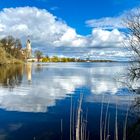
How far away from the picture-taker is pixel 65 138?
15.1 meters

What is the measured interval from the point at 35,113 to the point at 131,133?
862cm

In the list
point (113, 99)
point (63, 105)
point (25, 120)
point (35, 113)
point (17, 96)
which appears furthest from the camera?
point (17, 96)

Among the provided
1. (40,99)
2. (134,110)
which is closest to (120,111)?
(134,110)

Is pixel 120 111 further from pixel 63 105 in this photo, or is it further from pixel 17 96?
pixel 17 96

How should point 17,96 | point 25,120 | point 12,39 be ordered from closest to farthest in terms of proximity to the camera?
1. point 25,120
2. point 17,96
3. point 12,39

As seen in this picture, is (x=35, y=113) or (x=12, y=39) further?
(x=12, y=39)

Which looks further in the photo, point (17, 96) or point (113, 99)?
point (17, 96)

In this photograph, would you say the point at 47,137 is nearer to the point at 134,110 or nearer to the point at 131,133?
the point at 131,133

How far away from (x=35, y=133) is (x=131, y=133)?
5006 mm

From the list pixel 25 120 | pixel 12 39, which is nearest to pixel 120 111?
pixel 25 120

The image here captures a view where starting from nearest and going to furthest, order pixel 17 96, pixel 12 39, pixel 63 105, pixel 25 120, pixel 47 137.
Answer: pixel 47 137
pixel 25 120
pixel 63 105
pixel 17 96
pixel 12 39

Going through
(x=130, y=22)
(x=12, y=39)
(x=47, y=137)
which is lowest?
(x=47, y=137)

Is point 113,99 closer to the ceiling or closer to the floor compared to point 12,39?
closer to the floor

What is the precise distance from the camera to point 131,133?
14.5m
